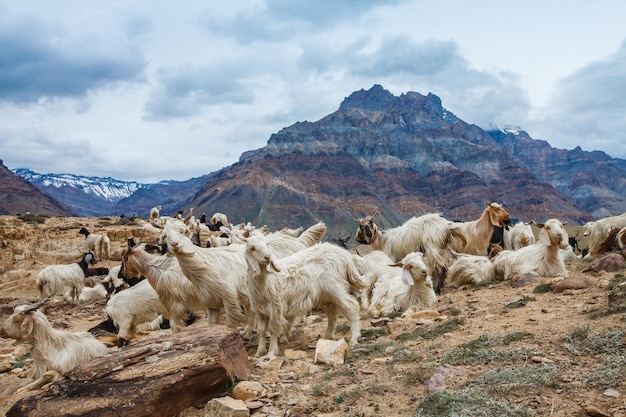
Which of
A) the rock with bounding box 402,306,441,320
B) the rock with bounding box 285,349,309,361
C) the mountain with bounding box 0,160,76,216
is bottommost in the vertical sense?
the rock with bounding box 285,349,309,361

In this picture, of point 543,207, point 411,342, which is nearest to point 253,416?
point 411,342

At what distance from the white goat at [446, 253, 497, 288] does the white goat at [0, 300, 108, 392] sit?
27.1 ft

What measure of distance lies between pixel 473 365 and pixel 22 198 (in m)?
156

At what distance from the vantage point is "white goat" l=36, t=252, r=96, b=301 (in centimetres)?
1619

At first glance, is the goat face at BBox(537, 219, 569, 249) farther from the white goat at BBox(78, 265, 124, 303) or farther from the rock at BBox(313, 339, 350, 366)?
the white goat at BBox(78, 265, 124, 303)

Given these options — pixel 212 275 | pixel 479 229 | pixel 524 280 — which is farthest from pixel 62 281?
pixel 524 280

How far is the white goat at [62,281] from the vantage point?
1619 centimetres

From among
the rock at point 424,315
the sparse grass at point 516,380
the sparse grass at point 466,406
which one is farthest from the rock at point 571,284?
the sparse grass at point 466,406

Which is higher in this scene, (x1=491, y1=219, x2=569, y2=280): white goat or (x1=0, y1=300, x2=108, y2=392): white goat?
(x1=491, y1=219, x2=569, y2=280): white goat

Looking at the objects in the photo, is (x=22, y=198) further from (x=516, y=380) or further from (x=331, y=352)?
(x=516, y=380)

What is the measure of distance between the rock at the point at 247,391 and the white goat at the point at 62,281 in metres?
13.7

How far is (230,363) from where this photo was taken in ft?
17.4

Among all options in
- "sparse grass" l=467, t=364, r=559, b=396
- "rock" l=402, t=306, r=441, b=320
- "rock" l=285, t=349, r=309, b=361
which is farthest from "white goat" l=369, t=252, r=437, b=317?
"sparse grass" l=467, t=364, r=559, b=396

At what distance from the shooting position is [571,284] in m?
7.57
